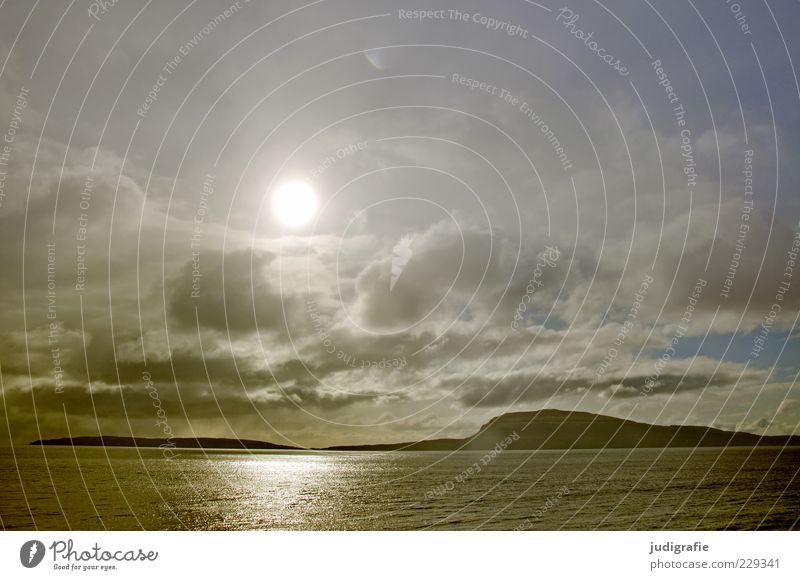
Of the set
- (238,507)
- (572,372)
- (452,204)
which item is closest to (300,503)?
(238,507)

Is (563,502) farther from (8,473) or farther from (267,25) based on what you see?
(8,473)

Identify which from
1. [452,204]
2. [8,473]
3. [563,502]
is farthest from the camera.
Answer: [8,473]
